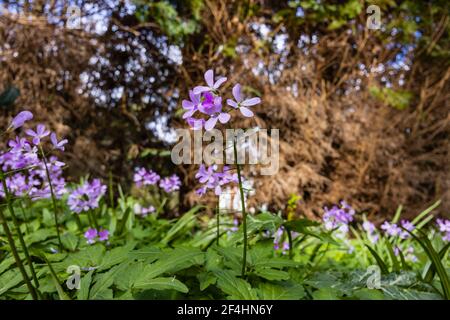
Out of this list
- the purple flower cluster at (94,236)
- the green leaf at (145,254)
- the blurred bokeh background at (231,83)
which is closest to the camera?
the green leaf at (145,254)

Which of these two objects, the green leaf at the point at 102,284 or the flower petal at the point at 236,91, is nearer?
the flower petal at the point at 236,91

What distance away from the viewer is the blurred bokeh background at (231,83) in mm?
3756

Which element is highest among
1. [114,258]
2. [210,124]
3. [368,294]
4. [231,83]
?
[231,83]

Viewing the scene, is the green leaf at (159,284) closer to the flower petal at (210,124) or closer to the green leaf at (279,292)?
the green leaf at (279,292)

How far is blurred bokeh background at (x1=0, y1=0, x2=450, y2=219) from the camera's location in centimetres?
376

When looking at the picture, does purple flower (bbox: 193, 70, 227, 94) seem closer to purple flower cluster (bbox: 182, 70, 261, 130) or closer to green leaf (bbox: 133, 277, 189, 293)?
purple flower cluster (bbox: 182, 70, 261, 130)

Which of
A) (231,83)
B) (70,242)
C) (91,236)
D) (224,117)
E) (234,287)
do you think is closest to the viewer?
(224,117)

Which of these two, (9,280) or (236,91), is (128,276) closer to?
(9,280)

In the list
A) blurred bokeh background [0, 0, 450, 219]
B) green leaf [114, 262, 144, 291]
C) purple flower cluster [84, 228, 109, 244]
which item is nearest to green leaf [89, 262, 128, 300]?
green leaf [114, 262, 144, 291]

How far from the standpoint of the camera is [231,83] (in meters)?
3.77

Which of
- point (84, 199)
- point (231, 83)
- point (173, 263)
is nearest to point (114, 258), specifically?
point (173, 263)

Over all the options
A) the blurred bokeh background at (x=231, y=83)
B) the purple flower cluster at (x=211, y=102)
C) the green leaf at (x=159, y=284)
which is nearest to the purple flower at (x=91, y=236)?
the green leaf at (x=159, y=284)

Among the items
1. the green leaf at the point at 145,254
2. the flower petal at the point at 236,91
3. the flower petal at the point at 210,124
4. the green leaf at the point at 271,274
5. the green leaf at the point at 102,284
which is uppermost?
the flower petal at the point at 236,91

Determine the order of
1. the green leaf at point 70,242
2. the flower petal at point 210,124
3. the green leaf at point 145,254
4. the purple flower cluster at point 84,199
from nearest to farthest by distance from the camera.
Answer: the flower petal at point 210,124, the green leaf at point 145,254, the green leaf at point 70,242, the purple flower cluster at point 84,199
